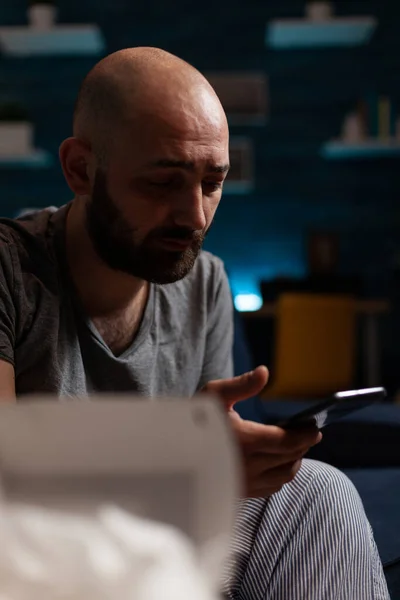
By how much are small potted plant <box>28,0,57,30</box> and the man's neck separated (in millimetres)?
3501

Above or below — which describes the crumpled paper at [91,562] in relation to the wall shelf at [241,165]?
above

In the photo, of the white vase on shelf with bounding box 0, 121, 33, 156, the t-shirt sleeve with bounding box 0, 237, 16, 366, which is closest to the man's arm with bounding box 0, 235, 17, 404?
the t-shirt sleeve with bounding box 0, 237, 16, 366

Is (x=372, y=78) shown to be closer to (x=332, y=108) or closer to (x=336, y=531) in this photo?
(x=332, y=108)

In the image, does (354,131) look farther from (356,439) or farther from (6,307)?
(6,307)

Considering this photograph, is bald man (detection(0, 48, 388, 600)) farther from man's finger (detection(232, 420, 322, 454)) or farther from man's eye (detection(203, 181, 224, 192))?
man's finger (detection(232, 420, 322, 454))

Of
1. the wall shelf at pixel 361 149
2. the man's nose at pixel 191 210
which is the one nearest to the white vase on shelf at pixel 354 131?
the wall shelf at pixel 361 149

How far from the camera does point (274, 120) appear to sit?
4605mm

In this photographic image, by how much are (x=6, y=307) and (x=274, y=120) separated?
3.81 metres

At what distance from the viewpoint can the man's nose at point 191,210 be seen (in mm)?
1006

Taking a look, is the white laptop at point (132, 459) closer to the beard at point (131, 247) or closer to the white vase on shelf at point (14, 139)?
the beard at point (131, 247)

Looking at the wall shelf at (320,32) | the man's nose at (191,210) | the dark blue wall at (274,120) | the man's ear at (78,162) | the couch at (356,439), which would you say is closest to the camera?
the man's nose at (191,210)

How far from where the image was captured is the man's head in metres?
1.01

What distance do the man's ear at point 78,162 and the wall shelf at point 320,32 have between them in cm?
338

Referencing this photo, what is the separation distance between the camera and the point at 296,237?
4621 millimetres
